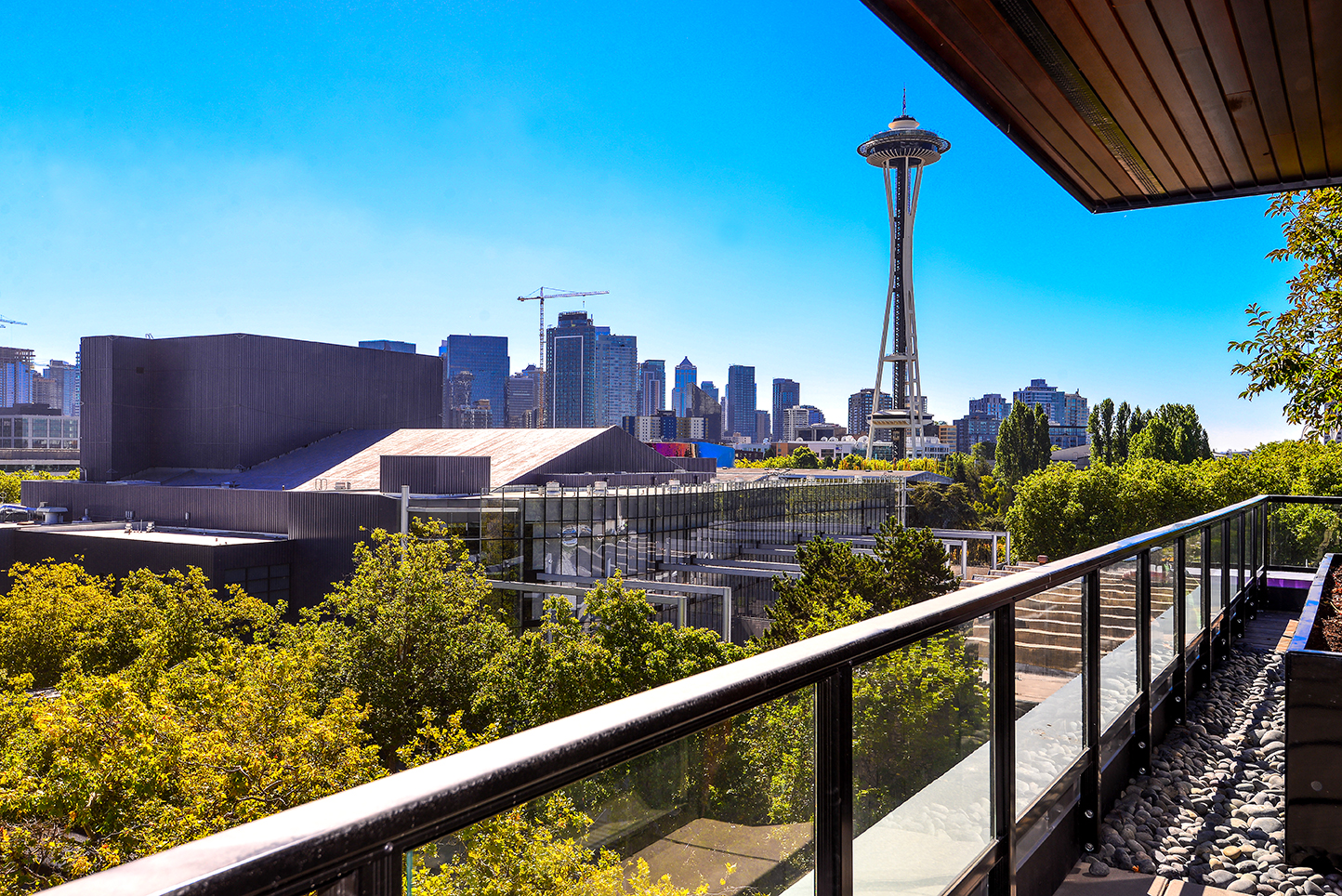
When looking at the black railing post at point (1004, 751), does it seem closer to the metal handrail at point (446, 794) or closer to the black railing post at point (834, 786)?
the black railing post at point (834, 786)

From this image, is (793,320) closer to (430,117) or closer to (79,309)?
(430,117)

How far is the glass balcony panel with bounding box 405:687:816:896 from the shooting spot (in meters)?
1.08

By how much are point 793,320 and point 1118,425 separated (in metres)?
50.2

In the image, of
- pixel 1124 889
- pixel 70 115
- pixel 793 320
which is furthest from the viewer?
pixel 793 320

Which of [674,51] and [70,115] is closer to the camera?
[674,51]

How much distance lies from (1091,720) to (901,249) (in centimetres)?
7684

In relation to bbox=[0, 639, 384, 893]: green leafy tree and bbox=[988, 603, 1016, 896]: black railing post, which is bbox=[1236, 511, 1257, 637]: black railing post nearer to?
bbox=[988, 603, 1016, 896]: black railing post

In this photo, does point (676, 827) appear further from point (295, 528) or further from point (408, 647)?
point (295, 528)

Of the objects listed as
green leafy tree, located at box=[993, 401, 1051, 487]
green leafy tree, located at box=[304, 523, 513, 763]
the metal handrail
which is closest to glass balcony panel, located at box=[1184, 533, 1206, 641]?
the metal handrail

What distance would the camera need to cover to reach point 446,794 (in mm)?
779

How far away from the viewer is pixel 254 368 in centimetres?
4238

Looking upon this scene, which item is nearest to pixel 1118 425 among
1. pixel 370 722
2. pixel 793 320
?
pixel 793 320

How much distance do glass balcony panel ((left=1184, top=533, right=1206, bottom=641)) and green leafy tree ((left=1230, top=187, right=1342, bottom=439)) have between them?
2.37m

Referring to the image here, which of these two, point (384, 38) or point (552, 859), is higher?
point (384, 38)
